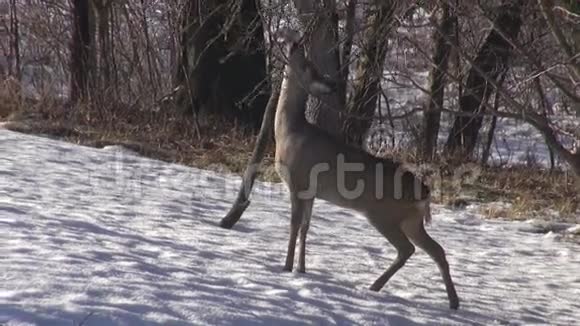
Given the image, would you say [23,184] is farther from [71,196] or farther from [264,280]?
[264,280]

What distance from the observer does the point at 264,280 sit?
679 centimetres

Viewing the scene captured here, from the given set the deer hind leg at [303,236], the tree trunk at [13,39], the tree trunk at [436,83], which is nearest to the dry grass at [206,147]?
the tree trunk at [436,83]

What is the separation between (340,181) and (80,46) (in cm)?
1160

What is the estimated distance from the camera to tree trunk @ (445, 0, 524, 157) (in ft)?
44.9

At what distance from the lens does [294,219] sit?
737cm

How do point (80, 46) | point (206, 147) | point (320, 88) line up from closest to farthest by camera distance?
point (320, 88), point (206, 147), point (80, 46)

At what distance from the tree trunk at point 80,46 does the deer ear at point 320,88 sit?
33.7ft

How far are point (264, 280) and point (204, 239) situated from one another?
5.18 ft

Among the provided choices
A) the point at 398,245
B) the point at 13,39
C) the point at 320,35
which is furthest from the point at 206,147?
the point at 13,39

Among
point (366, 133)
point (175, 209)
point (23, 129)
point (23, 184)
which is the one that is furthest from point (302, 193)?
point (366, 133)

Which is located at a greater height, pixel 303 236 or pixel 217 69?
pixel 217 69

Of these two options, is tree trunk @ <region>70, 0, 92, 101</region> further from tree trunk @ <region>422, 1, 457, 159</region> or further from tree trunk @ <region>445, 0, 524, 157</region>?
tree trunk @ <region>445, 0, 524, 157</region>

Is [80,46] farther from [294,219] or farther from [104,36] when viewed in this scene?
[294,219]

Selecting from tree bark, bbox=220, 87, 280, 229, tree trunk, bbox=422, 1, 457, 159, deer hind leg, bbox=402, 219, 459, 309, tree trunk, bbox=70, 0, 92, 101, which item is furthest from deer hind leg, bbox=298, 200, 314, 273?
tree trunk, bbox=70, 0, 92, 101
